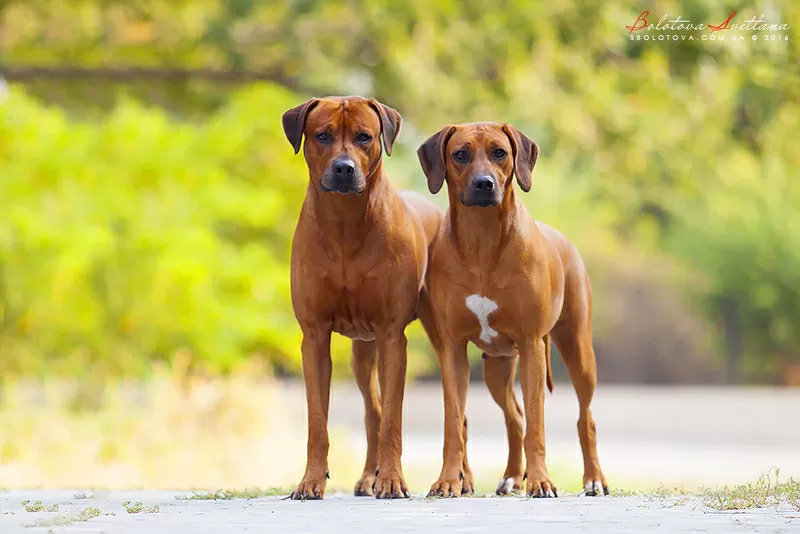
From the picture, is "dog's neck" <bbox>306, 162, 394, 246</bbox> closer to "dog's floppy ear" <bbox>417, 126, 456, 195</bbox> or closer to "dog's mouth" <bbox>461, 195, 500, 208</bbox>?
"dog's floppy ear" <bbox>417, 126, 456, 195</bbox>

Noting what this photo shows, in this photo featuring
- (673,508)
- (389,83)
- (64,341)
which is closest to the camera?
(673,508)

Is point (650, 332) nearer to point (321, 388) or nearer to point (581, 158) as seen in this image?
point (581, 158)

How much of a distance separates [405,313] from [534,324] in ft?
2.45

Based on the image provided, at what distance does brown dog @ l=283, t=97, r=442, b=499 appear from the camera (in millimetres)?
6691

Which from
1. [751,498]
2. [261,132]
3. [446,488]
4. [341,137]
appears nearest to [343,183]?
[341,137]

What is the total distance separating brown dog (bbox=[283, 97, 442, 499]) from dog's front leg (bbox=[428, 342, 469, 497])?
239 mm

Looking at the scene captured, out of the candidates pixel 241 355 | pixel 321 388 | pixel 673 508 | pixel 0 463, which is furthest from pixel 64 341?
pixel 673 508

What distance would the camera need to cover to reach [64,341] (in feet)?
53.2

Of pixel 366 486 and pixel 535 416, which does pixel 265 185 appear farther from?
pixel 535 416

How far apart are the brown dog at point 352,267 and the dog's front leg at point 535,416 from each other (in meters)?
0.70

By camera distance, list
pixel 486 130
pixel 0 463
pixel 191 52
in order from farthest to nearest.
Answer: pixel 191 52 < pixel 0 463 < pixel 486 130

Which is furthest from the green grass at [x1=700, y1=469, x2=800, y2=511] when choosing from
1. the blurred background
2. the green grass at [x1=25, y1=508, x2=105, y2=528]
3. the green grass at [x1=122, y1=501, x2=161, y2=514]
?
the blurred background

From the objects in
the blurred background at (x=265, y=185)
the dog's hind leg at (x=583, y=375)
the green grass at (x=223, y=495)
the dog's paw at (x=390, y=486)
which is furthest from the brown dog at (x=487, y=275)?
the blurred background at (x=265, y=185)

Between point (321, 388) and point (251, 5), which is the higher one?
point (251, 5)
